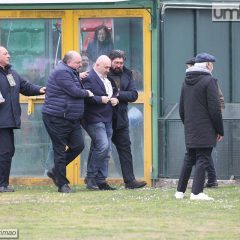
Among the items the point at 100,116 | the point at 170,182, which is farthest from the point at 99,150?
the point at 170,182

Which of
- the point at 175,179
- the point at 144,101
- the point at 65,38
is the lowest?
the point at 175,179

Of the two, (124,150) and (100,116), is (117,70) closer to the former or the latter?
(100,116)

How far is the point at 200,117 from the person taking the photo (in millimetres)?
11789

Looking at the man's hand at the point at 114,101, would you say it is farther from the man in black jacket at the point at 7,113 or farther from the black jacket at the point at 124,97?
the man in black jacket at the point at 7,113

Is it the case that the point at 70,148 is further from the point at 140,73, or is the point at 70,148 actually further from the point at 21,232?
the point at 21,232

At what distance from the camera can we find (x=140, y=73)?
47.9 ft

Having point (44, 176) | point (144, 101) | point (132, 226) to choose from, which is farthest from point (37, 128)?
point (132, 226)

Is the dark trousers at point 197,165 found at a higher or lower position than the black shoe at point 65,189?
higher

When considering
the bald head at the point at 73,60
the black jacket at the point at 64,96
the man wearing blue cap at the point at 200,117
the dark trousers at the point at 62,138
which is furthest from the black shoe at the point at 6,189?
the man wearing blue cap at the point at 200,117

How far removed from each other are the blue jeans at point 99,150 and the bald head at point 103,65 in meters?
0.68

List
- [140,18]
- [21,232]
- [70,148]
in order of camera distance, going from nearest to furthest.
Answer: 1. [21,232]
2. [70,148]
3. [140,18]

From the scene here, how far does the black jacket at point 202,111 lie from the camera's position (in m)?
11.7

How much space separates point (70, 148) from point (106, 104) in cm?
74

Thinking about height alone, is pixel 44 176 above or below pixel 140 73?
below
